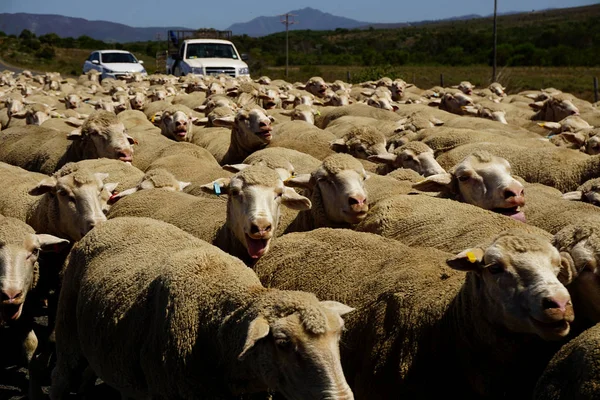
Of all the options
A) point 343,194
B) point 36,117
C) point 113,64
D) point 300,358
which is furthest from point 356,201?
point 113,64

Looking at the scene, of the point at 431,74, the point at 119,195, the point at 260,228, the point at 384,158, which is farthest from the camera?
the point at 431,74

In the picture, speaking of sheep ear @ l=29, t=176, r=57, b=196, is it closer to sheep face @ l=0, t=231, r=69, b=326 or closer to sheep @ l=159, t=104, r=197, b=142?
sheep face @ l=0, t=231, r=69, b=326

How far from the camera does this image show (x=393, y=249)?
15.9 feet

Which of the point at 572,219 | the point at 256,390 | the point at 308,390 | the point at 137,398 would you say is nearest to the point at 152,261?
the point at 137,398

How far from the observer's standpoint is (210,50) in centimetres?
2447

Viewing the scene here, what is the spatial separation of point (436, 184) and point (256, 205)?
1.85 metres

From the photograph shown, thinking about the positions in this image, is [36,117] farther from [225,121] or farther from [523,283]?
[523,283]

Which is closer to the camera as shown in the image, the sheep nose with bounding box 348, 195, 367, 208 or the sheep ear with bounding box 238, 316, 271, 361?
the sheep ear with bounding box 238, 316, 271, 361

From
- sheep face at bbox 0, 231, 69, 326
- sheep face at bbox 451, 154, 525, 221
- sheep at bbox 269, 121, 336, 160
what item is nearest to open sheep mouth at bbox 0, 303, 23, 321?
sheep face at bbox 0, 231, 69, 326

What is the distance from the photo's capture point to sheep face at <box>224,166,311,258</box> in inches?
203

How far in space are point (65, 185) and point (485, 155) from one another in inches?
131

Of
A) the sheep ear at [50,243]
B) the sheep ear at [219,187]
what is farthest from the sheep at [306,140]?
the sheep ear at [50,243]

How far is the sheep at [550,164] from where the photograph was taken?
761cm

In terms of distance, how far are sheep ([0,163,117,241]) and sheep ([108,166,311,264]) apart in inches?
12.4
